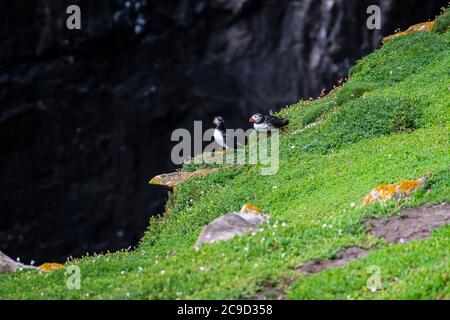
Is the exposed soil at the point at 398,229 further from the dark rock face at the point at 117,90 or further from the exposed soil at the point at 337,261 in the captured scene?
the dark rock face at the point at 117,90

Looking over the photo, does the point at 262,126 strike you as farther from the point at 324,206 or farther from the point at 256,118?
the point at 324,206

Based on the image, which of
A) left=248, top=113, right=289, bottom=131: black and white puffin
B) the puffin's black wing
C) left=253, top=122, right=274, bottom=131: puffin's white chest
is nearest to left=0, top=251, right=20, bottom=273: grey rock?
left=248, top=113, right=289, bottom=131: black and white puffin

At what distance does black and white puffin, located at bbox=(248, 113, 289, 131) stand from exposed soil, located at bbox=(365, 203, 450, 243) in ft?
36.4

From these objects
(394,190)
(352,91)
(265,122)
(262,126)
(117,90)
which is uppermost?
(117,90)

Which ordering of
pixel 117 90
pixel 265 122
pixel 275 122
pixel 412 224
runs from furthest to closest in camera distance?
pixel 117 90
pixel 275 122
pixel 265 122
pixel 412 224

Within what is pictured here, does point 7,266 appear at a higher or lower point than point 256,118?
lower

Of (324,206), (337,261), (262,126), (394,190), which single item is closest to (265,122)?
(262,126)

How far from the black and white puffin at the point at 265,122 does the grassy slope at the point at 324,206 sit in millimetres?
422

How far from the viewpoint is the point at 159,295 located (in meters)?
15.0

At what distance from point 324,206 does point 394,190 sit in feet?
6.27

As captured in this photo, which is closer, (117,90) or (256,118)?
(256,118)

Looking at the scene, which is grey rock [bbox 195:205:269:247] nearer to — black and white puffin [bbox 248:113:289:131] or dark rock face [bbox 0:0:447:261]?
black and white puffin [bbox 248:113:289:131]

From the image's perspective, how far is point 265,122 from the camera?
92.5 ft

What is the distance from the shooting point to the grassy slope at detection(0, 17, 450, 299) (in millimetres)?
14828
